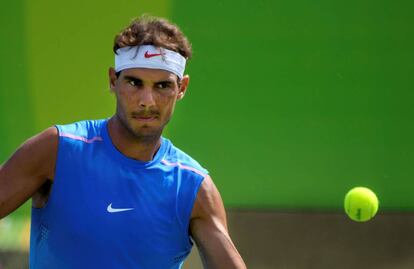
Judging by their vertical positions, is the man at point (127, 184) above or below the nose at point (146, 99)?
below

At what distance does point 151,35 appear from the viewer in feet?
9.68

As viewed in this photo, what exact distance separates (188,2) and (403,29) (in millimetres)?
1257

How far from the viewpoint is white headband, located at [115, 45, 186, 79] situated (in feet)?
9.48

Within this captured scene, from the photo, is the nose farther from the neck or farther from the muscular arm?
the muscular arm

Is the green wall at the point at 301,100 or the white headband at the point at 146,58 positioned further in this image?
the green wall at the point at 301,100

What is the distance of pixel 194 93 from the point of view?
5.19 metres

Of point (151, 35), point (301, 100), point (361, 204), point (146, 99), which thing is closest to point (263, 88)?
point (301, 100)

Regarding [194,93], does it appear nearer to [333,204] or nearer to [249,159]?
[249,159]

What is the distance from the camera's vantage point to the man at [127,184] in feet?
9.12

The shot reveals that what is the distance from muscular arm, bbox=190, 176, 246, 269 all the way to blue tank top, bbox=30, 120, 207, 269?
30 millimetres

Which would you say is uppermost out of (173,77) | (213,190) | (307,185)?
(173,77)

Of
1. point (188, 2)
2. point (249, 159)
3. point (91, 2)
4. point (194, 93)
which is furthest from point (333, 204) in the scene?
point (91, 2)

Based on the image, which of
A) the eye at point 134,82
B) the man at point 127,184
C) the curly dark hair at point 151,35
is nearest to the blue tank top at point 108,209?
the man at point 127,184

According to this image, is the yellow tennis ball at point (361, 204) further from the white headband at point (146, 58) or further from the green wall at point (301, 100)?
the white headband at point (146, 58)
